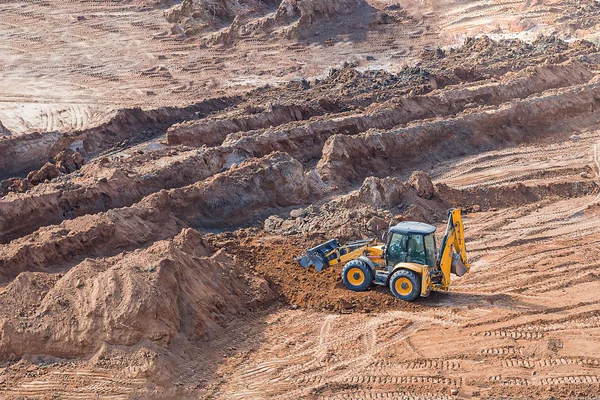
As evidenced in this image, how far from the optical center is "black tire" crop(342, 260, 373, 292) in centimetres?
1156

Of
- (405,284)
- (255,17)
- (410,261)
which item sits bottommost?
(405,284)

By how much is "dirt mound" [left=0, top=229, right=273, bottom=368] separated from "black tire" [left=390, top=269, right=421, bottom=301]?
2.41 meters

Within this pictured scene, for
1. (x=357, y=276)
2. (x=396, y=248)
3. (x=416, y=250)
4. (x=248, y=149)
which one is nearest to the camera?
(x=416, y=250)

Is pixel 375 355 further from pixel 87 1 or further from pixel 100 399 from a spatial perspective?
pixel 87 1

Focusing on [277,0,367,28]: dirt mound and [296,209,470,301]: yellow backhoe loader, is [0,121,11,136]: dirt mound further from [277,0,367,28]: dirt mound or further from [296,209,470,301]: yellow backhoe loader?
[277,0,367,28]: dirt mound

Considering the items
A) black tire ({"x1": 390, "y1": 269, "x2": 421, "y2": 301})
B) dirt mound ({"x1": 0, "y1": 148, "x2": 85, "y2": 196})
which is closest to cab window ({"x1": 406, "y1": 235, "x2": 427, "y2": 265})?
black tire ({"x1": 390, "y1": 269, "x2": 421, "y2": 301})

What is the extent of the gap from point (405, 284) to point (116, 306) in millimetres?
4519

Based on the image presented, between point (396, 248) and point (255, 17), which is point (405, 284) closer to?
point (396, 248)

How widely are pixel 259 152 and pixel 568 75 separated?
13505 millimetres

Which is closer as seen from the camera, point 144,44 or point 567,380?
point 567,380

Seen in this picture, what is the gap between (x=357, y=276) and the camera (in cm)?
1169

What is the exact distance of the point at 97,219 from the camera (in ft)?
45.0

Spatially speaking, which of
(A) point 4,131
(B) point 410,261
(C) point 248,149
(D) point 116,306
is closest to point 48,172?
(C) point 248,149

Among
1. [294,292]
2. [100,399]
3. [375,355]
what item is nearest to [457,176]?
[294,292]
